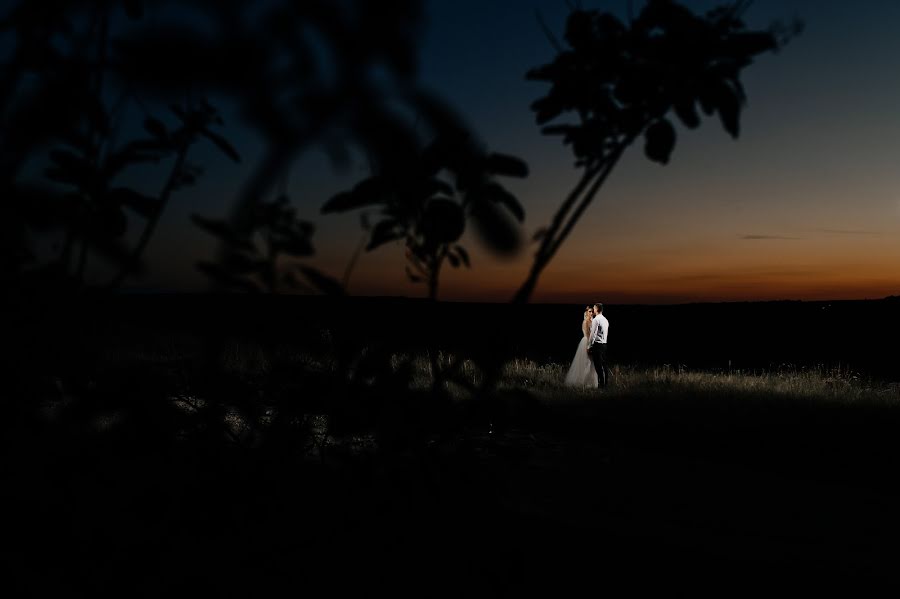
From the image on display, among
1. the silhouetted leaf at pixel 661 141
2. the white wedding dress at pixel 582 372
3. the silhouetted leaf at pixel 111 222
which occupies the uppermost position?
the silhouetted leaf at pixel 661 141

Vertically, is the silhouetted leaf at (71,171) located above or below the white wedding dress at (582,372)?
above

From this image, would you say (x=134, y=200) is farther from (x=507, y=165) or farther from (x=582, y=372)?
(x=582, y=372)

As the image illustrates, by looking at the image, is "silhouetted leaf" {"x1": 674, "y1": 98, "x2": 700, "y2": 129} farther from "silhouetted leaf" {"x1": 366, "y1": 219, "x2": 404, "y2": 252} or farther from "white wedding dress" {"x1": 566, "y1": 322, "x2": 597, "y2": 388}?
"white wedding dress" {"x1": 566, "y1": 322, "x2": 597, "y2": 388}

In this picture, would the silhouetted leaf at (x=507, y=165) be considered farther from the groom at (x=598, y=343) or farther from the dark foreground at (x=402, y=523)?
the groom at (x=598, y=343)

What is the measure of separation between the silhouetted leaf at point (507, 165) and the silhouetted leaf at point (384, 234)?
1.09ft

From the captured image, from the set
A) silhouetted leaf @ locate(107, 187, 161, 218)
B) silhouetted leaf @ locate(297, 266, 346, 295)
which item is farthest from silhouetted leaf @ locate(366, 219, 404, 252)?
silhouetted leaf @ locate(107, 187, 161, 218)

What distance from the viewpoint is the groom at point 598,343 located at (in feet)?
41.1

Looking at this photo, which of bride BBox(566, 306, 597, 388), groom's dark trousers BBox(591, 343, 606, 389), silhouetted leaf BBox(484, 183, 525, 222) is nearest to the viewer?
silhouetted leaf BBox(484, 183, 525, 222)

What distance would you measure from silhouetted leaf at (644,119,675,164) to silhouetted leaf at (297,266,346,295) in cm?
81

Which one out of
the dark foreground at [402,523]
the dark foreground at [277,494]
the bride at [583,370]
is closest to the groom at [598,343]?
the bride at [583,370]

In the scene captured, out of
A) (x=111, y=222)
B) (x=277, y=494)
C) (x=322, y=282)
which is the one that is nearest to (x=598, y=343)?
(x=277, y=494)

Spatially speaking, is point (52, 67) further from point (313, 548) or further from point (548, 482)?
point (548, 482)

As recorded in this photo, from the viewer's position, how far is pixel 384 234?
1574 mm

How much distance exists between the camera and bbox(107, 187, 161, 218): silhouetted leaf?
1.43m
